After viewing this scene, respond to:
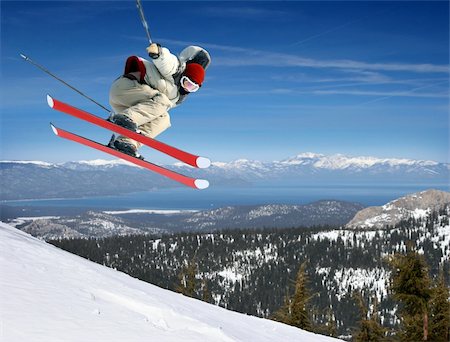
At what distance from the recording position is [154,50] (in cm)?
618

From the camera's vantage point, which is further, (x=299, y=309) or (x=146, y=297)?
(x=299, y=309)

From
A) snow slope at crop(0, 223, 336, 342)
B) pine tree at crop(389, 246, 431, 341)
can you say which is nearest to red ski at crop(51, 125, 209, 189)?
snow slope at crop(0, 223, 336, 342)

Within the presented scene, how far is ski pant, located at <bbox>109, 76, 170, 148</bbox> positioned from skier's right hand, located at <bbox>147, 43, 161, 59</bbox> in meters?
0.87

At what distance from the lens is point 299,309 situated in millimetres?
23469

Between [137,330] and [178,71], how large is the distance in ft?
13.0

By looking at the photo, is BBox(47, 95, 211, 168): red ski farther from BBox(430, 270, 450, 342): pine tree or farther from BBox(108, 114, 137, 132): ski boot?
BBox(430, 270, 450, 342): pine tree

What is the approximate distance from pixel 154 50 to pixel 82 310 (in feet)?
12.4

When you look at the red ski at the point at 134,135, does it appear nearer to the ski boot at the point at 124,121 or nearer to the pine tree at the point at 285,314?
the ski boot at the point at 124,121

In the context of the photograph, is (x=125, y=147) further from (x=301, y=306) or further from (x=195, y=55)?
(x=301, y=306)

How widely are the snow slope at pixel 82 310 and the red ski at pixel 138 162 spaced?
2237 millimetres

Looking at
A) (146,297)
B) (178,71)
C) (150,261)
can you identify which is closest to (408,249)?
(146,297)

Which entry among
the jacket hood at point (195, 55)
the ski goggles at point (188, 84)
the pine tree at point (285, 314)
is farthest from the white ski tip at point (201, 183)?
the pine tree at point (285, 314)

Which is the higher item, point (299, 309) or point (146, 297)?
point (146, 297)

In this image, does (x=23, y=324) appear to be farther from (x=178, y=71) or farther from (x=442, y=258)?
(x=442, y=258)
